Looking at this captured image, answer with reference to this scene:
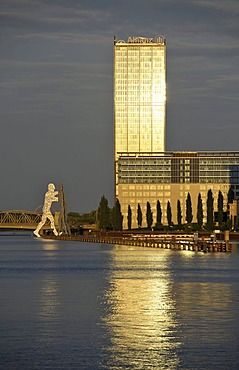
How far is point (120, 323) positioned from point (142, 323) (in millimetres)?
1025

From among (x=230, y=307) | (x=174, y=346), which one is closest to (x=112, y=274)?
(x=230, y=307)

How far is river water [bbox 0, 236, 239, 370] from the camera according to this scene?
3697 cm

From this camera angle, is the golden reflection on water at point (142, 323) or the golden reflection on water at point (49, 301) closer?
the golden reflection on water at point (142, 323)

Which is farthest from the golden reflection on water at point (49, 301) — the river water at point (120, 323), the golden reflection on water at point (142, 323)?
the golden reflection on water at point (142, 323)

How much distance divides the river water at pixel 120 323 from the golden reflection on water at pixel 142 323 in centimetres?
3

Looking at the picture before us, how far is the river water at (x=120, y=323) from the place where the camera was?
1455 inches

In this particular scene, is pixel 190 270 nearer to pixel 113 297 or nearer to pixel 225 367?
pixel 113 297

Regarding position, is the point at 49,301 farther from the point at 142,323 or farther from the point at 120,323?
the point at 142,323

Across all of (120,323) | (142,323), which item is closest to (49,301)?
(120,323)

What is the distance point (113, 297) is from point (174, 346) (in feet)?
63.5

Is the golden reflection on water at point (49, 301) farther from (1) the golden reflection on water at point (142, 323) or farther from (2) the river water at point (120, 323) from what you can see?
(1) the golden reflection on water at point (142, 323)

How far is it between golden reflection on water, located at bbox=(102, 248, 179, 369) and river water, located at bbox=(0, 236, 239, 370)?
0.03m

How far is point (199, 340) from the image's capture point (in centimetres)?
4100

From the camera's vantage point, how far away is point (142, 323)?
150ft
